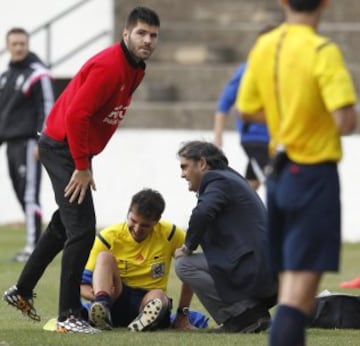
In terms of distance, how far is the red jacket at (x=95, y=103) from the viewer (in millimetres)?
8320

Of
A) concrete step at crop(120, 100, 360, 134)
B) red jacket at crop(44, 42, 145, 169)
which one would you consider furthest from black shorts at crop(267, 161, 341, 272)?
concrete step at crop(120, 100, 360, 134)

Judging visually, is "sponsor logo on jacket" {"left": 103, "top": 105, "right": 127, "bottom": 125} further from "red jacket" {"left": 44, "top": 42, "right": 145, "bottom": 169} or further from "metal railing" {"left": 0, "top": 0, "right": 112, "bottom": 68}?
"metal railing" {"left": 0, "top": 0, "right": 112, "bottom": 68}

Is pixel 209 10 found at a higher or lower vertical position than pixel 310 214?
higher

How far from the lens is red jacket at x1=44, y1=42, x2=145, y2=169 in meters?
8.32

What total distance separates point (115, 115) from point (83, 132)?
29 cm

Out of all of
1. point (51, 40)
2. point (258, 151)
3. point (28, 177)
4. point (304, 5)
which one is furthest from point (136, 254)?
point (51, 40)

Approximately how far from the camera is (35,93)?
1348 cm

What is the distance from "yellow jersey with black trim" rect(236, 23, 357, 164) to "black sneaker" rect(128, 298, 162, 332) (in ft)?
8.83

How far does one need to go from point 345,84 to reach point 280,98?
317 mm

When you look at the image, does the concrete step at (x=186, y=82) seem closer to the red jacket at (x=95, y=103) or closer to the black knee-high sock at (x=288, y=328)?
the red jacket at (x=95, y=103)

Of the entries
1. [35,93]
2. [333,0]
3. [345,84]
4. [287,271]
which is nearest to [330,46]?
[345,84]

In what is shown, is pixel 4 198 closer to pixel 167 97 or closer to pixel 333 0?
pixel 167 97

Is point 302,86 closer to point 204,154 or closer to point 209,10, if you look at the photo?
point 204,154

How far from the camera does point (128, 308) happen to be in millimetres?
9094
